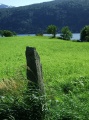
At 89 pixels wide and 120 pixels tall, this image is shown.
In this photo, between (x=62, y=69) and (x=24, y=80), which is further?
(x=62, y=69)

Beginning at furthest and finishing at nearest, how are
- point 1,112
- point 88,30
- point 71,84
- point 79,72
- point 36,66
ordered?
1. point 88,30
2. point 79,72
3. point 71,84
4. point 36,66
5. point 1,112

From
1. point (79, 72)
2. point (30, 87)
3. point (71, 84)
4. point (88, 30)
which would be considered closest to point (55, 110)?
point (30, 87)

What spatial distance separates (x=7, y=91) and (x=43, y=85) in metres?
0.93

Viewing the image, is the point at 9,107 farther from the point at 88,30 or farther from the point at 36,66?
the point at 88,30

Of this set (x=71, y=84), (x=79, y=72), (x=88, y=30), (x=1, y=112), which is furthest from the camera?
(x=88, y=30)

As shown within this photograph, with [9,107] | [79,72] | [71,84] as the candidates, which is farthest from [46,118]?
[79,72]

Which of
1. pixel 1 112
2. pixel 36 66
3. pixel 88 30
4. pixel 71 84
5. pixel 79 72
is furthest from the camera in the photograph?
pixel 88 30

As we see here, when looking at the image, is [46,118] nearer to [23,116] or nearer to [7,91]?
[23,116]

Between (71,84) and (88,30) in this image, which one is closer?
(71,84)

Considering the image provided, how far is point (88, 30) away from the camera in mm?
125750

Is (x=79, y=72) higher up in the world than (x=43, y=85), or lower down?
lower down

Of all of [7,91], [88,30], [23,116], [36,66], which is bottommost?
[88,30]

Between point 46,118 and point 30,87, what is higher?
point 30,87

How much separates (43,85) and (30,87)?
0.32 metres
